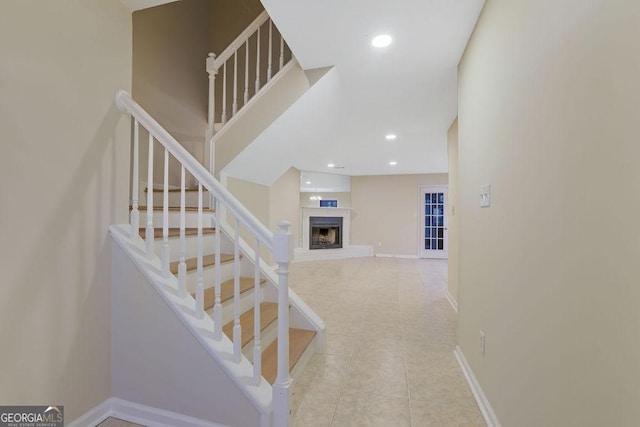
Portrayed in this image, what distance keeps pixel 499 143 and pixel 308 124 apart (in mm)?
2023

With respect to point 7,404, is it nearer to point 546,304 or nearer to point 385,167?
point 546,304

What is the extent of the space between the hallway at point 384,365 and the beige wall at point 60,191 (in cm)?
122

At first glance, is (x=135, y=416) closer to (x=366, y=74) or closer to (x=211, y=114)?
(x=211, y=114)

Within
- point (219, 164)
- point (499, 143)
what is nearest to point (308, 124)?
point (219, 164)

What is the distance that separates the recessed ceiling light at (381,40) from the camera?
205 centimetres

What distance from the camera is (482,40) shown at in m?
1.78

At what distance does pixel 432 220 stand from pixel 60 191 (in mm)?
7920

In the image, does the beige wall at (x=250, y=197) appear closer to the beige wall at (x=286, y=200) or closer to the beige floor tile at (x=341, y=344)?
the beige floor tile at (x=341, y=344)

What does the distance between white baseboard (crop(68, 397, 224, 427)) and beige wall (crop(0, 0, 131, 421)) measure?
52mm

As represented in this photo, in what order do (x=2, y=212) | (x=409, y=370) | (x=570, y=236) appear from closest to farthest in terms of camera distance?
(x=570, y=236) → (x=2, y=212) → (x=409, y=370)

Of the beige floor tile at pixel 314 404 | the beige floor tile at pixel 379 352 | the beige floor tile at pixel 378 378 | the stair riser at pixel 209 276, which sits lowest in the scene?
the beige floor tile at pixel 314 404

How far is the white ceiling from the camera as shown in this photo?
1823 mm
